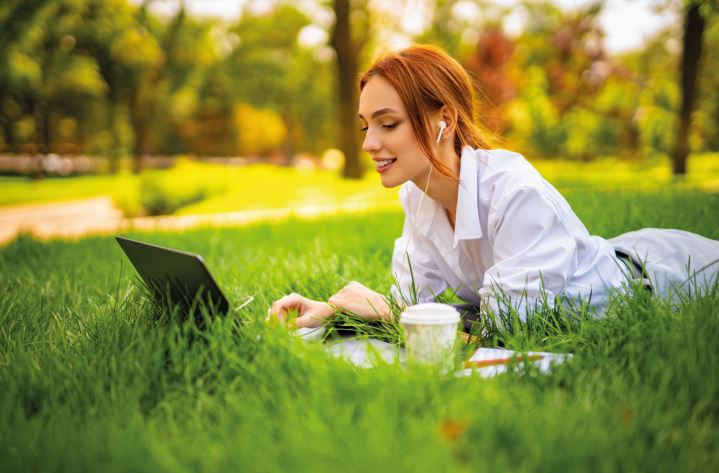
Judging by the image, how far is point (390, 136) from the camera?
246 cm

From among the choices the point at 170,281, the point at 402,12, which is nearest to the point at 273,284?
the point at 170,281

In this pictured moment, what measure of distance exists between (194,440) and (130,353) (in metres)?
0.55

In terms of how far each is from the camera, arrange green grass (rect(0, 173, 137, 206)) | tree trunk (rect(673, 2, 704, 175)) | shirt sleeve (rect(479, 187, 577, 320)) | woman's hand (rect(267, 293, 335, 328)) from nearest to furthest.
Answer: shirt sleeve (rect(479, 187, 577, 320))
woman's hand (rect(267, 293, 335, 328))
tree trunk (rect(673, 2, 704, 175))
green grass (rect(0, 173, 137, 206))

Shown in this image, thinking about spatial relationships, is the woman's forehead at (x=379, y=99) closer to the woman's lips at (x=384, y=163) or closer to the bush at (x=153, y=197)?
the woman's lips at (x=384, y=163)

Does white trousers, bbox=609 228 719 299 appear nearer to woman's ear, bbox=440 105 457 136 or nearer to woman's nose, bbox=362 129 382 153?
woman's ear, bbox=440 105 457 136

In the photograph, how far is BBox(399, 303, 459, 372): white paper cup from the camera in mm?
1828

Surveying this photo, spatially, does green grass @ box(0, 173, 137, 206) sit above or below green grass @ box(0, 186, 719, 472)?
below

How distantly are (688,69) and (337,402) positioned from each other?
13.9m

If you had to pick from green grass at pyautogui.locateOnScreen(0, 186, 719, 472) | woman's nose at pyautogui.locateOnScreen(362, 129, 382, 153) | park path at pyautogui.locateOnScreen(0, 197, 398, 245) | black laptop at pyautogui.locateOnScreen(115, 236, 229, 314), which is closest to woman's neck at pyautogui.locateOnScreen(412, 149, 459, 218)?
woman's nose at pyautogui.locateOnScreen(362, 129, 382, 153)

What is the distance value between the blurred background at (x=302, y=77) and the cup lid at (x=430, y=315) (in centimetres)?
1228

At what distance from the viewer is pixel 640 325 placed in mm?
2078

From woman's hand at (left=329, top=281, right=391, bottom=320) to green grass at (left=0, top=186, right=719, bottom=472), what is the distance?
380 mm

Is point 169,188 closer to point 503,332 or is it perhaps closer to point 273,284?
point 273,284

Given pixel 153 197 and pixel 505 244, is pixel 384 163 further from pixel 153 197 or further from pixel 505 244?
pixel 153 197
